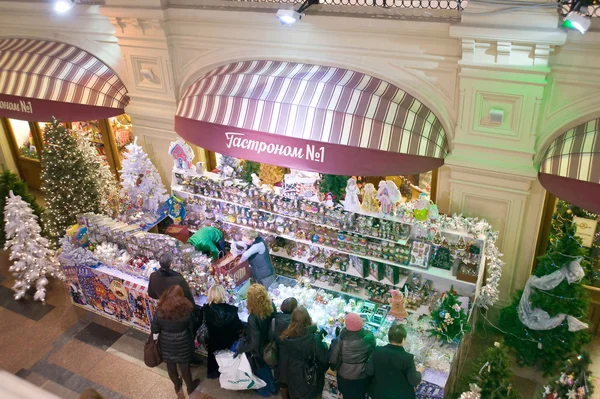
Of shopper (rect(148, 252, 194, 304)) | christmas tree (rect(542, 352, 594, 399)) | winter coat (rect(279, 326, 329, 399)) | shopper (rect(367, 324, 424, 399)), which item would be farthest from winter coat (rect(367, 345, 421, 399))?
shopper (rect(148, 252, 194, 304))

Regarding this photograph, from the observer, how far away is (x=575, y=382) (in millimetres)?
4953

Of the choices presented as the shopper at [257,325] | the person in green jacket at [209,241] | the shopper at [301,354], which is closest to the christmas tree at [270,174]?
the person in green jacket at [209,241]

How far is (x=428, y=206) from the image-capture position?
6.74 metres

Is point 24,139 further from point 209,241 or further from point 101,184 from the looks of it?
point 209,241

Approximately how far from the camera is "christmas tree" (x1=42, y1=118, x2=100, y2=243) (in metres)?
8.12

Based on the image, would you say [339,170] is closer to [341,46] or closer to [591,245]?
[341,46]

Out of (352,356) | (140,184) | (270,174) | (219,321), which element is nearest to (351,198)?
(270,174)

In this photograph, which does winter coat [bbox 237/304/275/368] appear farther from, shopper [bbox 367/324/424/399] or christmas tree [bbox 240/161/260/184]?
christmas tree [bbox 240/161/260/184]

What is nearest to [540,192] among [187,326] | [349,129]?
[349,129]

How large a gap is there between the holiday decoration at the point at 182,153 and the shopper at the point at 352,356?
3.89m

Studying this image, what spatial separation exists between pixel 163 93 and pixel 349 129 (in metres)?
3.56

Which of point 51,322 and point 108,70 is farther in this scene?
point 108,70

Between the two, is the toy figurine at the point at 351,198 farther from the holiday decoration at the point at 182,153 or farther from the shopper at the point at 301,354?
the holiday decoration at the point at 182,153

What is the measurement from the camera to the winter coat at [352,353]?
18.3 ft
